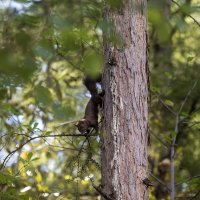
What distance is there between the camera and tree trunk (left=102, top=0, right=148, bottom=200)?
313cm

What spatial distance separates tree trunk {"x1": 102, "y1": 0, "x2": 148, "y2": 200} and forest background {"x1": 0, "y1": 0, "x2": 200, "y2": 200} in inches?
6.6

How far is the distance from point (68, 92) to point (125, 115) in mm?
4370

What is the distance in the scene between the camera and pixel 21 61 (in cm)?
166

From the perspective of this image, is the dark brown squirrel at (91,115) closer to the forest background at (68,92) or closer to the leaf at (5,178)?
the forest background at (68,92)

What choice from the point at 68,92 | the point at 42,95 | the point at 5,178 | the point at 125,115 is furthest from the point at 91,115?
the point at 68,92

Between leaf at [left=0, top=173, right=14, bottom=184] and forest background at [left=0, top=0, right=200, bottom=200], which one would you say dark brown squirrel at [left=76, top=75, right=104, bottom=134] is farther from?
leaf at [left=0, top=173, right=14, bottom=184]

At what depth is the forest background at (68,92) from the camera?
69.4 inches

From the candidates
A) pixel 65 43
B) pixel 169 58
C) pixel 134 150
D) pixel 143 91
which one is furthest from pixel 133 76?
pixel 169 58

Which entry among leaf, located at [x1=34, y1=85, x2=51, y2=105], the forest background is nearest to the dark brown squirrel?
the forest background

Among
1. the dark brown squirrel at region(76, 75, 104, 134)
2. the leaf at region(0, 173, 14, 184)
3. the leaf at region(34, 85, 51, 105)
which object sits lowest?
the leaf at region(0, 173, 14, 184)

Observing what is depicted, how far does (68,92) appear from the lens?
24.7ft

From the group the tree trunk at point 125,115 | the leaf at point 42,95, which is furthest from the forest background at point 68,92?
the tree trunk at point 125,115

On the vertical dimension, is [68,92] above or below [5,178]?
above

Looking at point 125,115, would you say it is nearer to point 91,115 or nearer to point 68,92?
point 91,115
